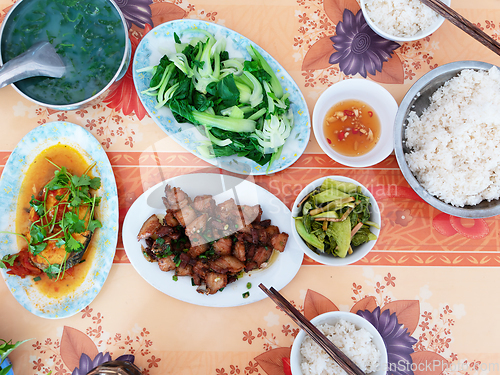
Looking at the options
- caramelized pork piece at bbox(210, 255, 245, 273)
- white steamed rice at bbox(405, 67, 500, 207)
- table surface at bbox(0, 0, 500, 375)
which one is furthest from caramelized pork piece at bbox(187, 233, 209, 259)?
white steamed rice at bbox(405, 67, 500, 207)

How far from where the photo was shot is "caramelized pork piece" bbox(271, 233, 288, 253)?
163cm

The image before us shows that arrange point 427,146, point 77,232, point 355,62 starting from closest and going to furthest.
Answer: point 427,146
point 77,232
point 355,62

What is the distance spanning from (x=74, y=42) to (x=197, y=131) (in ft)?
→ 2.81

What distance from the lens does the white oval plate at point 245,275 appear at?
1717 mm

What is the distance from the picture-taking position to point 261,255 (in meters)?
1.65

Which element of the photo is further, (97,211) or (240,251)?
(97,211)

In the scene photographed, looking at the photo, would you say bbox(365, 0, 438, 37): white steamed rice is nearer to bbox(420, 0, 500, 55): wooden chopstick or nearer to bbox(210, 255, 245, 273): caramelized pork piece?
bbox(420, 0, 500, 55): wooden chopstick

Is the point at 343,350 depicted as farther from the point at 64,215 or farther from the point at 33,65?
the point at 33,65

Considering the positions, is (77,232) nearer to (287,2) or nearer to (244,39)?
(244,39)

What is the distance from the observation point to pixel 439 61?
1824mm

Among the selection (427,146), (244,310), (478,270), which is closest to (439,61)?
(427,146)

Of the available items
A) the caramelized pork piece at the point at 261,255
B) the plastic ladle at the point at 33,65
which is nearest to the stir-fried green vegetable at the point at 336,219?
the caramelized pork piece at the point at 261,255

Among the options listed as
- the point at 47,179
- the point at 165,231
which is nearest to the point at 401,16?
the point at 165,231

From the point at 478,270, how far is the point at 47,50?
9.33 feet
